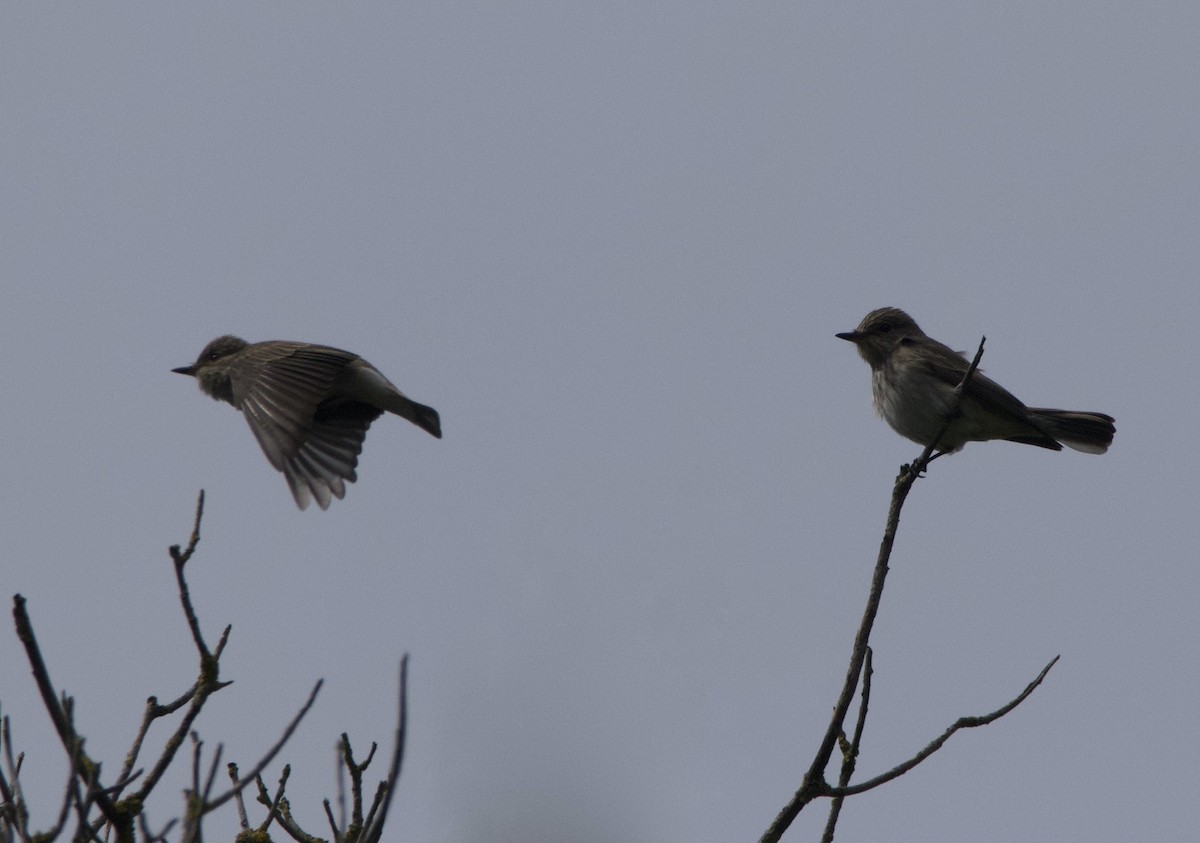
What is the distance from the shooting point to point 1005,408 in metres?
9.16

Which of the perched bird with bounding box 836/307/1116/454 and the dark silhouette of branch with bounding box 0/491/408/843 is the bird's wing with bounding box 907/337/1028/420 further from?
the dark silhouette of branch with bounding box 0/491/408/843

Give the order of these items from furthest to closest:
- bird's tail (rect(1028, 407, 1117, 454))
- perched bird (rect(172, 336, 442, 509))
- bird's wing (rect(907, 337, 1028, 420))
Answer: bird's tail (rect(1028, 407, 1117, 454)), bird's wing (rect(907, 337, 1028, 420)), perched bird (rect(172, 336, 442, 509))

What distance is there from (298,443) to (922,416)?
14.2 ft

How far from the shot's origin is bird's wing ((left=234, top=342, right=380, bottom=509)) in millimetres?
7621

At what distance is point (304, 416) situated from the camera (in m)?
7.80

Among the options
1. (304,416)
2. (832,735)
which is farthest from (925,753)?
(304,416)

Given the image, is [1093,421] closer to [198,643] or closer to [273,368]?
[273,368]

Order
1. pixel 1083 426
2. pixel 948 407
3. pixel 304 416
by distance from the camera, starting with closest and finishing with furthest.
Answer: pixel 304 416, pixel 948 407, pixel 1083 426

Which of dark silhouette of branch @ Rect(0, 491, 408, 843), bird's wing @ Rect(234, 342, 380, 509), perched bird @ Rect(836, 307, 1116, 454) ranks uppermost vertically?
perched bird @ Rect(836, 307, 1116, 454)

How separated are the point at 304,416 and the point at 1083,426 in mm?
5580

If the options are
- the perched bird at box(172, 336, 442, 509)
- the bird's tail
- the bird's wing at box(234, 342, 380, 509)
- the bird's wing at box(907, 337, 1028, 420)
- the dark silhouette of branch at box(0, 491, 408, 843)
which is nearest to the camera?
the dark silhouette of branch at box(0, 491, 408, 843)

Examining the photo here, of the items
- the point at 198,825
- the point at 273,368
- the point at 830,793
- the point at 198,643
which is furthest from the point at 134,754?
the point at 273,368

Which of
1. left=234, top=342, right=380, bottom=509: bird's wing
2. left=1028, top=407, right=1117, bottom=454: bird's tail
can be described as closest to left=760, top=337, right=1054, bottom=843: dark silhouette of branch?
left=234, top=342, right=380, bottom=509: bird's wing

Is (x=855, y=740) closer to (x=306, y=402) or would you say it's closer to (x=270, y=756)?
(x=270, y=756)
